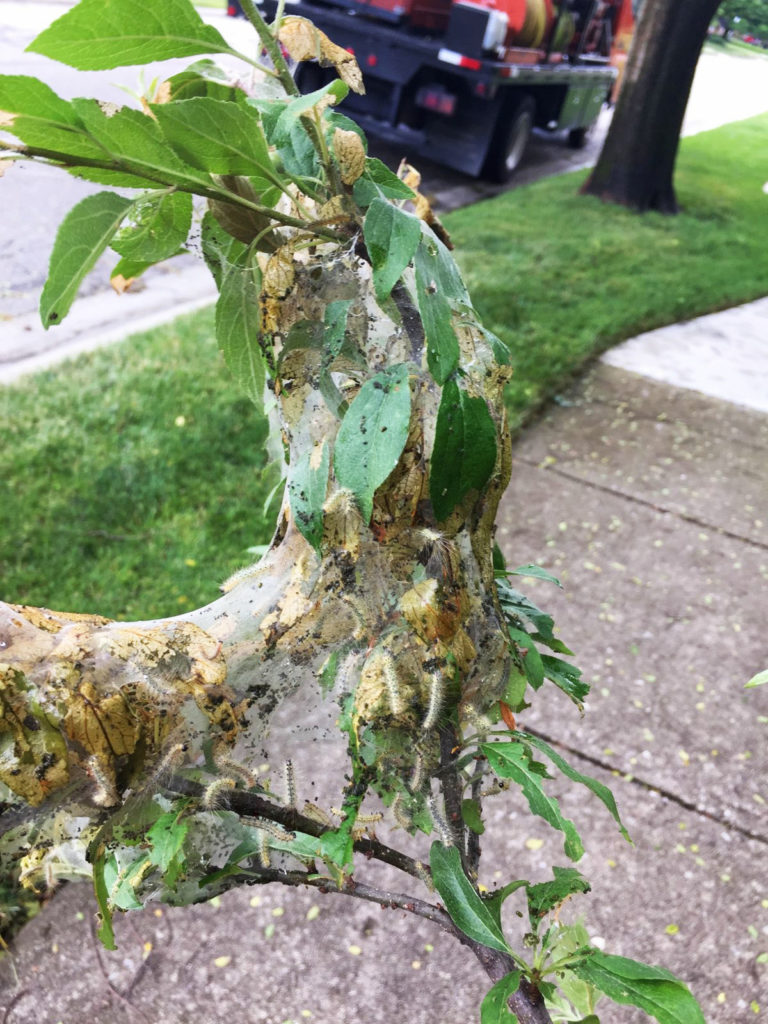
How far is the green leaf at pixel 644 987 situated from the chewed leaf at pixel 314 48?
844 millimetres

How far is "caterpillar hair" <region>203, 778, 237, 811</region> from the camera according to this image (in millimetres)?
823

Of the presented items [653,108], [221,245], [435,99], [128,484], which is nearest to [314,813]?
[221,245]

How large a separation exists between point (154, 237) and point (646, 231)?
7.21m

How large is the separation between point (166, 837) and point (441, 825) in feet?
0.91

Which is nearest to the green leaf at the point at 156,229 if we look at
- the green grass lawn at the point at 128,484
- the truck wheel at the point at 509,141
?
the green grass lawn at the point at 128,484

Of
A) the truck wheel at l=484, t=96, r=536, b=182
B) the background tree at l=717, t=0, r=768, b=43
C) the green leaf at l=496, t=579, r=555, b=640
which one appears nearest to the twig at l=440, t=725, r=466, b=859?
the green leaf at l=496, t=579, r=555, b=640

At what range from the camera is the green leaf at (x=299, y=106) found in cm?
65

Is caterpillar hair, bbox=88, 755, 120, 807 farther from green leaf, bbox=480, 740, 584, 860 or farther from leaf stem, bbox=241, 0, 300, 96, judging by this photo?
leaf stem, bbox=241, 0, 300, 96

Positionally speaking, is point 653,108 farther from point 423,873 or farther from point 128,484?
point 423,873

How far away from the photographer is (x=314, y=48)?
75 cm

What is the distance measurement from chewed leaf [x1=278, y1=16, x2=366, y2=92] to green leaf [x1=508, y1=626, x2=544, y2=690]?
2.00 ft

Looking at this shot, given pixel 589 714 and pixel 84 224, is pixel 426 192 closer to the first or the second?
pixel 589 714

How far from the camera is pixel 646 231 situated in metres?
7.31

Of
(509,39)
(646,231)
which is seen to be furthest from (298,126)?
(509,39)
